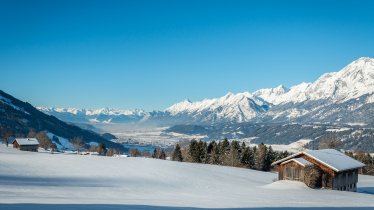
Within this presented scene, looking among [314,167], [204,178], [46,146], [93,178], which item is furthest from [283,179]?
[46,146]

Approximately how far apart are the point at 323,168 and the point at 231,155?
50497mm

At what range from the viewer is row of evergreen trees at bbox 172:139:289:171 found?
10607 centimetres

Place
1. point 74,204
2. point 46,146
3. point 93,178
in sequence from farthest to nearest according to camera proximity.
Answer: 1. point 46,146
2. point 93,178
3. point 74,204

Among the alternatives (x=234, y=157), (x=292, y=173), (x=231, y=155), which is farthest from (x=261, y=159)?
(x=292, y=173)

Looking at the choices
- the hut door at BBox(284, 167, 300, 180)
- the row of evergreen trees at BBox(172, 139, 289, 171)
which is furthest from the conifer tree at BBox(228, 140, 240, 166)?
the hut door at BBox(284, 167, 300, 180)

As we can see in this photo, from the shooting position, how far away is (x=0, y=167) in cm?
5603

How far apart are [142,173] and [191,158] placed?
160 ft

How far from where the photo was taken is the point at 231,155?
10619 cm

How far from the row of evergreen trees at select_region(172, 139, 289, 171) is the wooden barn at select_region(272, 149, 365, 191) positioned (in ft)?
149

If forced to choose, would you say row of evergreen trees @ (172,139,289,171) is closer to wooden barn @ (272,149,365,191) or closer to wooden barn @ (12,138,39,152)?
wooden barn @ (272,149,365,191)

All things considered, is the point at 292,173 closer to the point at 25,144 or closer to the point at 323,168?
the point at 323,168

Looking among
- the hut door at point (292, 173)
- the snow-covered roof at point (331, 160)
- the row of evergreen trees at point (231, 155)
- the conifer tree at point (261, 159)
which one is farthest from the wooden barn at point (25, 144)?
the hut door at point (292, 173)

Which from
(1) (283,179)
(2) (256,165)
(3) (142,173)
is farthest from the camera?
(2) (256,165)

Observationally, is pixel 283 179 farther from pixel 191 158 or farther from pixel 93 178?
pixel 191 158
